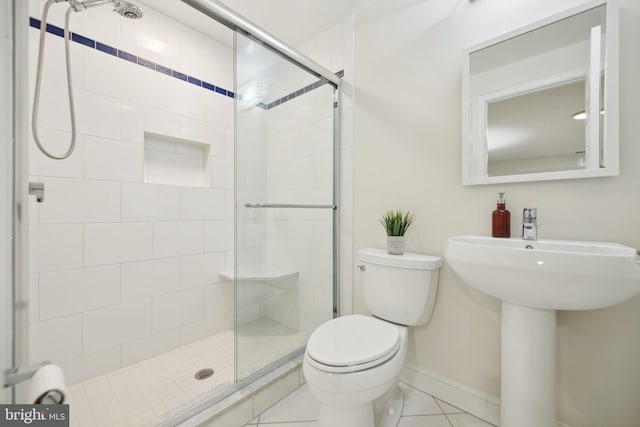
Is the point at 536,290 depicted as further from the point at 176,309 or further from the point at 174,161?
the point at 174,161

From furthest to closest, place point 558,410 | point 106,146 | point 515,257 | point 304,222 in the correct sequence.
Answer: point 304,222 → point 106,146 → point 558,410 → point 515,257

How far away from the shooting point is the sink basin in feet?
2.44

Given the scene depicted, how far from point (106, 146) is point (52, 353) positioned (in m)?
1.13

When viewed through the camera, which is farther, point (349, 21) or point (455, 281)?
→ point (349, 21)

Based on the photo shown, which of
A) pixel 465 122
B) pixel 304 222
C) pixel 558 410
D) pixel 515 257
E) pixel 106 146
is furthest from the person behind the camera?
pixel 304 222

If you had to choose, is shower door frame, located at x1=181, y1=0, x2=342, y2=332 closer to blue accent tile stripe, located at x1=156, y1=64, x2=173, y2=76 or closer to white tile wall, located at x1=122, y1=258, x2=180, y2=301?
blue accent tile stripe, located at x1=156, y1=64, x2=173, y2=76

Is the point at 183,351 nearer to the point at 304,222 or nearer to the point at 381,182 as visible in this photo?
the point at 304,222

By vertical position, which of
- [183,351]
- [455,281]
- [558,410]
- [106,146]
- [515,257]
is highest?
[106,146]

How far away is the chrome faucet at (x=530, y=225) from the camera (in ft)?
3.33

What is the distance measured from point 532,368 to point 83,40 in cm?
260

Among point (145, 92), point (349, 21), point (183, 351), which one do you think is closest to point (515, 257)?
point (349, 21)

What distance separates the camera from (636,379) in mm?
920

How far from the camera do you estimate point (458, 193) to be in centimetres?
128

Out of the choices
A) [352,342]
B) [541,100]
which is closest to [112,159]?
[352,342]
